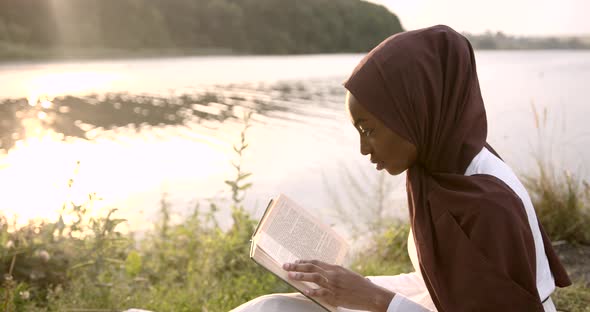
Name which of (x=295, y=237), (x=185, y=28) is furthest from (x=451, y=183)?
(x=185, y=28)

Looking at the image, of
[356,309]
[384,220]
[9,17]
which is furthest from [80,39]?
[356,309]

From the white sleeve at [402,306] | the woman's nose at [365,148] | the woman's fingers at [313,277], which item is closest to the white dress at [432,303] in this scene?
the white sleeve at [402,306]

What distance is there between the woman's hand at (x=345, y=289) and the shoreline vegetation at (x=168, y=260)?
149cm

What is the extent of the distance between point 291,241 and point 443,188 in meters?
0.54

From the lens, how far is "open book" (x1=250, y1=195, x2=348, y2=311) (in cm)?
191

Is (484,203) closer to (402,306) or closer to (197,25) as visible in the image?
(402,306)

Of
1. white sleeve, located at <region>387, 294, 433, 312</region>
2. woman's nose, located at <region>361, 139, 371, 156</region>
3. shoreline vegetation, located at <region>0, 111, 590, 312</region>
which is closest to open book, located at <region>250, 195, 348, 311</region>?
white sleeve, located at <region>387, 294, 433, 312</region>

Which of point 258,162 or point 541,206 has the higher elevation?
point 541,206

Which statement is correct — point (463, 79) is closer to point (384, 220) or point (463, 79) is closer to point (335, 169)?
point (384, 220)

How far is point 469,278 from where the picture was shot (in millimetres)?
1676

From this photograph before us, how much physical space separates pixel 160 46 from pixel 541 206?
51.5ft

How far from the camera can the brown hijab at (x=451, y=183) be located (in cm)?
163

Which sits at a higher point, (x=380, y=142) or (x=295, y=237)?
(x=380, y=142)

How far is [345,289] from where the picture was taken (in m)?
1.85
